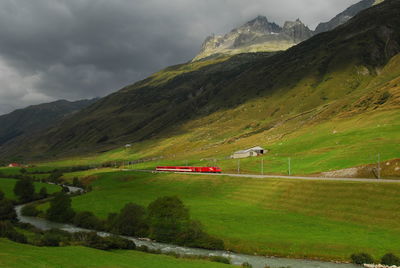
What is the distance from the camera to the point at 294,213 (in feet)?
252

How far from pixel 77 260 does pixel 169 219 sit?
2883 centimetres

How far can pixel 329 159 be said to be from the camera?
109125 millimetres

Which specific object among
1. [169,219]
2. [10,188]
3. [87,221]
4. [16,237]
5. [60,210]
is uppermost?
[10,188]

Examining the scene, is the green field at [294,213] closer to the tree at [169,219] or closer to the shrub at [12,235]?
the tree at [169,219]

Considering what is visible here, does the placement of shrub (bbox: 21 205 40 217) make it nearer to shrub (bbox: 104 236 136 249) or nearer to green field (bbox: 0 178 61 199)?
green field (bbox: 0 178 61 199)

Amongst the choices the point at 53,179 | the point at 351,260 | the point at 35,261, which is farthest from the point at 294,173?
the point at 53,179

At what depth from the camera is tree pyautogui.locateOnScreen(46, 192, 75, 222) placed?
9431cm

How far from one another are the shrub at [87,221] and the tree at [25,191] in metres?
52.7

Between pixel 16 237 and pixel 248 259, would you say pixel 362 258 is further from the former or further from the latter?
pixel 16 237

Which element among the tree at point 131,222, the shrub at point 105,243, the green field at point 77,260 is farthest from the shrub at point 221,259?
the tree at point 131,222

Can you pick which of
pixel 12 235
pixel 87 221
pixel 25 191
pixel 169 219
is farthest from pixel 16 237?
pixel 25 191

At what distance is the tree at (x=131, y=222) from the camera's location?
74.7 metres

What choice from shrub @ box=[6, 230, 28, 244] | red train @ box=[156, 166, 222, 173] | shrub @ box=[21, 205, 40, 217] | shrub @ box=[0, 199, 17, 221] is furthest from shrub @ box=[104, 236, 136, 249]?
red train @ box=[156, 166, 222, 173]

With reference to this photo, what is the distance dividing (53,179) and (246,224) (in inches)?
6001
